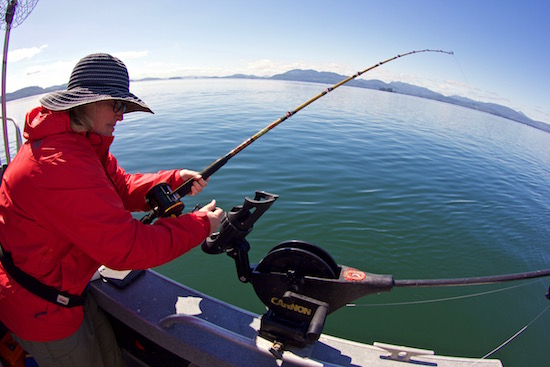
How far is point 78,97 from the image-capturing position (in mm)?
1588

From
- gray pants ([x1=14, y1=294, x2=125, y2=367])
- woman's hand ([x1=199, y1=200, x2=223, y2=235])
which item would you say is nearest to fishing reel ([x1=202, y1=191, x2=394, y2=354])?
woman's hand ([x1=199, y1=200, x2=223, y2=235])

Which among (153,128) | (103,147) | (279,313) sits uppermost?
(103,147)

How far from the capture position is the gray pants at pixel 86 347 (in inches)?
72.2

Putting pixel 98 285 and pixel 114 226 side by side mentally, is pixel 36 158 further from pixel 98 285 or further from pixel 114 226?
pixel 98 285

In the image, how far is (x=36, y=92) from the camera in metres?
44.6

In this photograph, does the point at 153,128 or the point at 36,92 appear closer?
the point at 153,128

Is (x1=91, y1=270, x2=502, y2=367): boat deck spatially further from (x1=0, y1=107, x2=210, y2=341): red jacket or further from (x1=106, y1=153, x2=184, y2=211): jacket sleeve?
(x1=106, y1=153, x2=184, y2=211): jacket sleeve

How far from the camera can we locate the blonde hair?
1.64 meters

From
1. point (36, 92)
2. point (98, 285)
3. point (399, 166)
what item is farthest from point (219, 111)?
point (36, 92)

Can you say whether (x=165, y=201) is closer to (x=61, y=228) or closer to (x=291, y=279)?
(x=61, y=228)

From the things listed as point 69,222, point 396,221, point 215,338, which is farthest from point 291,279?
point 396,221

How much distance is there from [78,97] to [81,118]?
119 millimetres

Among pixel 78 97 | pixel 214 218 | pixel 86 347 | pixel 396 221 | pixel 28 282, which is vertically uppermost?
pixel 78 97

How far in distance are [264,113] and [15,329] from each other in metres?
16.6
